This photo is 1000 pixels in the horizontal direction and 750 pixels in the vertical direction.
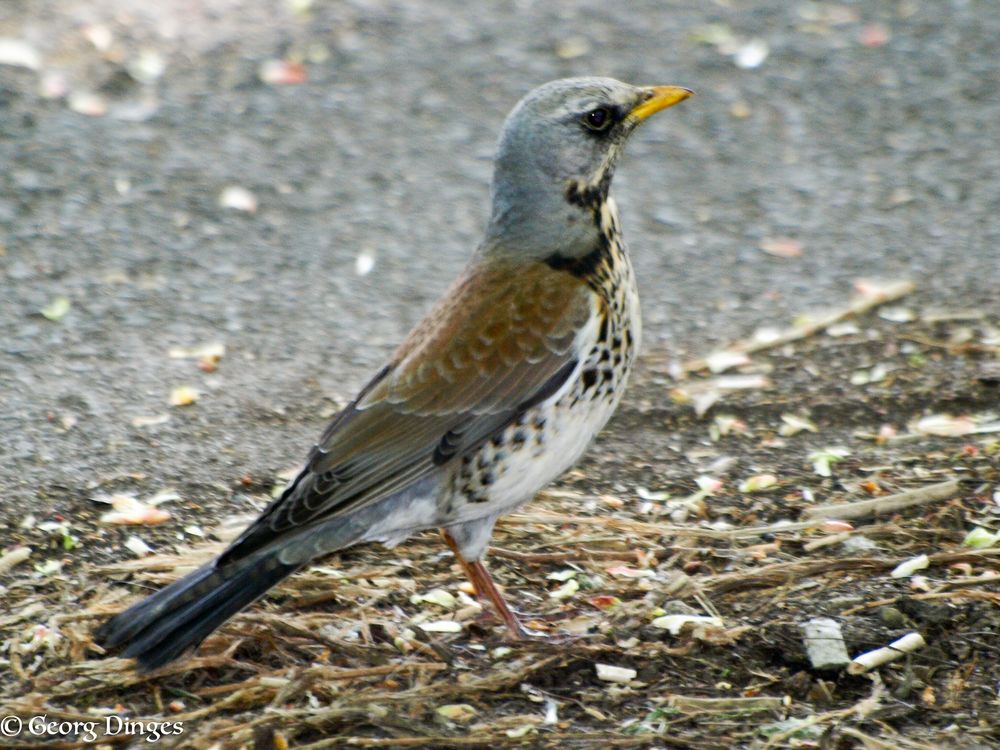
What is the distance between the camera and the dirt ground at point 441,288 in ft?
14.1

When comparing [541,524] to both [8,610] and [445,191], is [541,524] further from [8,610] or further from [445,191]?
[445,191]

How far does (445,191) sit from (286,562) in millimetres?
3647

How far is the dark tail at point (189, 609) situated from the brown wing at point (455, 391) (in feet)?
0.82

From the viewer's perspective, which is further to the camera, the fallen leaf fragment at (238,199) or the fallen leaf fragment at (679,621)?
the fallen leaf fragment at (238,199)

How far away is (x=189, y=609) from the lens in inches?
165

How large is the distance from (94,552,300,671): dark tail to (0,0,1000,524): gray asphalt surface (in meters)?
1.17

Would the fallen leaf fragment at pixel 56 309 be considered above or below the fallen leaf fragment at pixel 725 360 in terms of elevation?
above

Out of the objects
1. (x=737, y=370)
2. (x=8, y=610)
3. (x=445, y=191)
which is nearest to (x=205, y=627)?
(x=8, y=610)

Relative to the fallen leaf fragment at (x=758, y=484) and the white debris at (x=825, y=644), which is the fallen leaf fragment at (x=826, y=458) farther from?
the white debris at (x=825, y=644)

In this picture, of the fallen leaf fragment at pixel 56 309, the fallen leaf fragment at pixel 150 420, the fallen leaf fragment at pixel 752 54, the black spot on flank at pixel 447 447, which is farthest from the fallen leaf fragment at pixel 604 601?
the fallen leaf fragment at pixel 752 54

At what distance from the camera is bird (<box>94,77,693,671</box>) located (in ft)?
14.0

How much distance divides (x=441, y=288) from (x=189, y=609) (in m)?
2.93

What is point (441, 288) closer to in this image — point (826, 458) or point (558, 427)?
point (826, 458)

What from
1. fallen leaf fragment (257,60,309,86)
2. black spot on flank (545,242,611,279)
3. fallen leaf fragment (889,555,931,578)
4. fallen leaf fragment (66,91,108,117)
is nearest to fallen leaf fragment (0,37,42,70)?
fallen leaf fragment (66,91,108,117)
